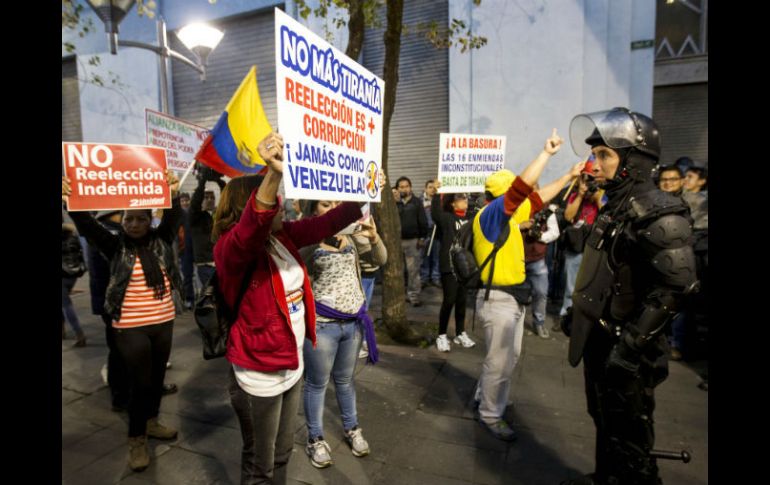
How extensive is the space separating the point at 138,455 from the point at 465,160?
441 cm

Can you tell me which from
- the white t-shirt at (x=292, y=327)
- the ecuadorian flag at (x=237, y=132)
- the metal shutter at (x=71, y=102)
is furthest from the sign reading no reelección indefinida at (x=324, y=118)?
Answer: the metal shutter at (x=71, y=102)

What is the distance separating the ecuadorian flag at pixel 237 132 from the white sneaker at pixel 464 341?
3325mm

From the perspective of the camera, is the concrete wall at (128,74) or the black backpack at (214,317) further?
the concrete wall at (128,74)

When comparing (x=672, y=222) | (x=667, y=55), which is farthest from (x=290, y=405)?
(x=667, y=55)

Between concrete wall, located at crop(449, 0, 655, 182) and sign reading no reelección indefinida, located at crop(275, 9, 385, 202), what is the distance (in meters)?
7.11

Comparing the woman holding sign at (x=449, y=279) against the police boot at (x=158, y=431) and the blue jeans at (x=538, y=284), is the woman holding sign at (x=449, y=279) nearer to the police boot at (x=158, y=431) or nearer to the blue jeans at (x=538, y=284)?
the blue jeans at (x=538, y=284)

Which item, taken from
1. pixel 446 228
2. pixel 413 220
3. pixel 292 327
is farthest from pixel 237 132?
Answer: pixel 413 220

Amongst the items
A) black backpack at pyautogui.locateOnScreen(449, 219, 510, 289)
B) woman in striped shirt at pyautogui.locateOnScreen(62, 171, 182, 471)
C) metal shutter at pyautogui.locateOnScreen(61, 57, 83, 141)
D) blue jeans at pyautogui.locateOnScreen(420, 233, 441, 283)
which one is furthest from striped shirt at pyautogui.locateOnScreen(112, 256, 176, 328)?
metal shutter at pyautogui.locateOnScreen(61, 57, 83, 141)

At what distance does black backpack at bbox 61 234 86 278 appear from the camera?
223 inches

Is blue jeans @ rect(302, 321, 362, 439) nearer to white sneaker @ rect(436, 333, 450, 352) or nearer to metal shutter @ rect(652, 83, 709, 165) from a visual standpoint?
white sneaker @ rect(436, 333, 450, 352)

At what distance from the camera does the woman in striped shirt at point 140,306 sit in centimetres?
327

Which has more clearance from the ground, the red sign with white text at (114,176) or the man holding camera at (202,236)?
the red sign with white text at (114,176)

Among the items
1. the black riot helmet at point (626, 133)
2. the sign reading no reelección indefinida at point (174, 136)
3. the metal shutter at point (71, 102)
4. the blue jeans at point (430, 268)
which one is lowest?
the blue jeans at point (430, 268)
